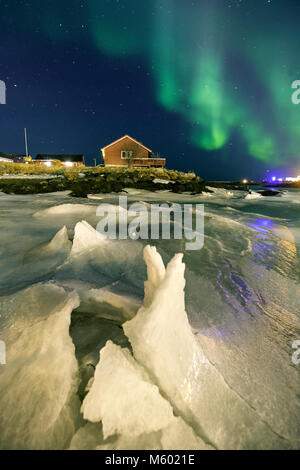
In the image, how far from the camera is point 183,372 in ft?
4.33

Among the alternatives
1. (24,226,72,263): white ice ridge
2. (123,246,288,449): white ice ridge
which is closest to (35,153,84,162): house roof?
(24,226,72,263): white ice ridge

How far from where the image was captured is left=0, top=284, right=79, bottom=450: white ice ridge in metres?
1.06

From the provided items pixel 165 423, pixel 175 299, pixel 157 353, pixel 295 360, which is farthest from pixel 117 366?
pixel 295 360

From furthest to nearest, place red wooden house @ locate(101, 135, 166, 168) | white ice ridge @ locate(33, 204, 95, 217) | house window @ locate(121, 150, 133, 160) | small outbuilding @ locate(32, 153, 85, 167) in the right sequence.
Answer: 1. small outbuilding @ locate(32, 153, 85, 167)
2. house window @ locate(121, 150, 133, 160)
3. red wooden house @ locate(101, 135, 166, 168)
4. white ice ridge @ locate(33, 204, 95, 217)

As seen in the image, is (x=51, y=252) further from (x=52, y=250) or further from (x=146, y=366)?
(x=146, y=366)

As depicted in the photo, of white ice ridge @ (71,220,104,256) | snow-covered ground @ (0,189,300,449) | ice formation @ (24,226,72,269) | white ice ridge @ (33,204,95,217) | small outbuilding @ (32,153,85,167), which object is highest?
small outbuilding @ (32,153,85,167)

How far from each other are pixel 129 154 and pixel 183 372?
131 ft

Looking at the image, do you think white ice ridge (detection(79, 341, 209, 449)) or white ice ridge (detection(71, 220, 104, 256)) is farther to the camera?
white ice ridge (detection(71, 220, 104, 256))

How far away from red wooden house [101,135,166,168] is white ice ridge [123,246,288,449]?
125 ft

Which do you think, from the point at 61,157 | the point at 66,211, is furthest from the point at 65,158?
the point at 66,211

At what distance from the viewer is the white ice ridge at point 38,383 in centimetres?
106

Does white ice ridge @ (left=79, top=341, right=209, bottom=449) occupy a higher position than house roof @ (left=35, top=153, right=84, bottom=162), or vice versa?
house roof @ (left=35, top=153, right=84, bottom=162)

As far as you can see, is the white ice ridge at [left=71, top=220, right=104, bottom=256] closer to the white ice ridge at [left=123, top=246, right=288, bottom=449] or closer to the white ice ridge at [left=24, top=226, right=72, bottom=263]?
the white ice ridge at [left=24, top=226, right=72, bottom=263]

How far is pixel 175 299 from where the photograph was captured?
1473 millimetres
